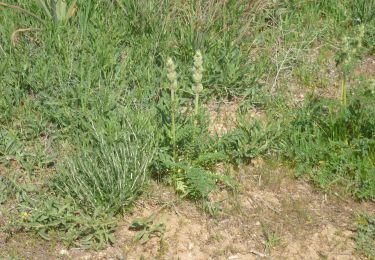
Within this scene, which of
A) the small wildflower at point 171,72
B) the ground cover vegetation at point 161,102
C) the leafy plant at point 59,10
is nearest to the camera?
the small wildflower at point 171,72

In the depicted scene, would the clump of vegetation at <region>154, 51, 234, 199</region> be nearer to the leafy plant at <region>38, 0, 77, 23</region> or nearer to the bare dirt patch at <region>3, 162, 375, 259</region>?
the bare dirt patch at <region>3, 162, 375, 259</region>

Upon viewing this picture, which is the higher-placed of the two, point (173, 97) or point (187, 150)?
point (173, 97)

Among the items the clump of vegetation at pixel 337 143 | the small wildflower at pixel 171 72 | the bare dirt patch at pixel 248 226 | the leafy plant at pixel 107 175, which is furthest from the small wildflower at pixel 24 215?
the clump of vegetation at pixel 337 143

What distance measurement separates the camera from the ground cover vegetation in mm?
3191

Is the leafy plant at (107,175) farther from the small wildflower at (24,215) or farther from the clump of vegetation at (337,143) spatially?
the clump of vegetation at (337,143)

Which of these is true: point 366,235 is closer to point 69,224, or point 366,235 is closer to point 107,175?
point 107,175

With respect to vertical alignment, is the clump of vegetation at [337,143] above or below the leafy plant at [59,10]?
below

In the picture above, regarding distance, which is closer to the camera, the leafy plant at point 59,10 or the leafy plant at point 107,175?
the leafy plant at point 107,175

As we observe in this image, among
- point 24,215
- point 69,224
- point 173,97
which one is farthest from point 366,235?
point 24,215

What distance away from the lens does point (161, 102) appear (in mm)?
3688

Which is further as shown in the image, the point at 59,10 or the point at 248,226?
the point at 59,10

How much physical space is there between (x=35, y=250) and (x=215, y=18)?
2.17m

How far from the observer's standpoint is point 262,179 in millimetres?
3494

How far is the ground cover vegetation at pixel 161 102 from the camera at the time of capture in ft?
10.5
